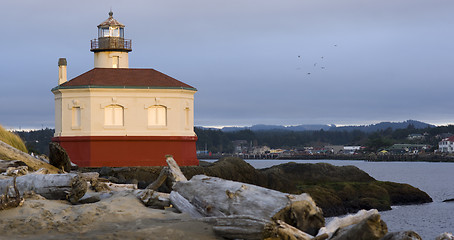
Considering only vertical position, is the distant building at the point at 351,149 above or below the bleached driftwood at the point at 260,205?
below

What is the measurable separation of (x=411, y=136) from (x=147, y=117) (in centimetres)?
16955

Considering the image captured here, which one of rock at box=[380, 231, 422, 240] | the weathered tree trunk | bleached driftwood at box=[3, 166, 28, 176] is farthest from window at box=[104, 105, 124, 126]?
rock at box=[380, 231, 422, 240]

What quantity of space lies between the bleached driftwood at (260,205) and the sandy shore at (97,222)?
426 millimetres

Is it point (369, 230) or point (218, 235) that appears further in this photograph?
point (218, 235)

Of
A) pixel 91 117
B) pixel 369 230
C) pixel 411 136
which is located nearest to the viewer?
pixel 369 230

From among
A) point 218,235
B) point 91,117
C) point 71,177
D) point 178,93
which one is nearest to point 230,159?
point 178,93

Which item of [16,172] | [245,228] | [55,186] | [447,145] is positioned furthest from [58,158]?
[447,145]

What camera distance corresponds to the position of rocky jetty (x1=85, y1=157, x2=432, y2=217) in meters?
27.8

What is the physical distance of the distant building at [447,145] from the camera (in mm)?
150750

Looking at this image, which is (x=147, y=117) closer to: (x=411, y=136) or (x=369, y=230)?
(x=369, y=230)

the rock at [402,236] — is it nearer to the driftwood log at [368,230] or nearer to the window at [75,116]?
the driftwood log at [368,230]

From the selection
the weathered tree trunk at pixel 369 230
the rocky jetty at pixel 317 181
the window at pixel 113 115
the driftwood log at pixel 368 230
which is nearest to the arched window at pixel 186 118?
the rocky jetty at pixel 317 181

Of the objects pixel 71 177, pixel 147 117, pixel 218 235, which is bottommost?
pixel 218 235

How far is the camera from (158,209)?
10883mm
